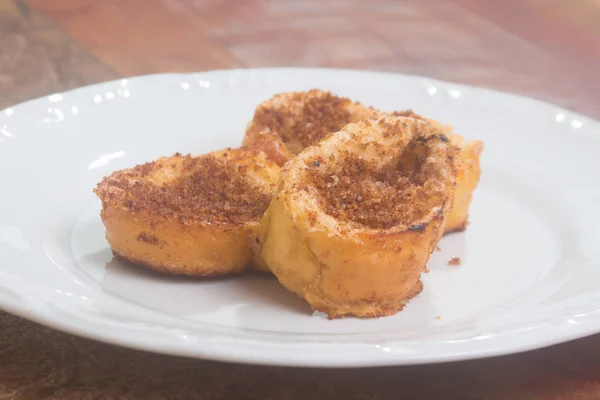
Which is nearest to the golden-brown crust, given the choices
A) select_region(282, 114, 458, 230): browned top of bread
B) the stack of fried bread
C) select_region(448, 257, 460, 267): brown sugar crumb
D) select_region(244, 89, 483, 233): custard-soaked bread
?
select_region(244, 89, 483, 233): custard-soaked bread

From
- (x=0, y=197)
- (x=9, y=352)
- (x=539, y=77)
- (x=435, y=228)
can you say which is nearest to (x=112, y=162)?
(x=0, y=197)

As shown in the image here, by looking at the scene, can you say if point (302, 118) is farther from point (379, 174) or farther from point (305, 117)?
point (379, 174)

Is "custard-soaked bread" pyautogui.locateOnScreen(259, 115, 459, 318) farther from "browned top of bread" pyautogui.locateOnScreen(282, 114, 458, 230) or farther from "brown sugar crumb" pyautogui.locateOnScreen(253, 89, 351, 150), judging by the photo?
"brown sugar crumb" pyautogui.locateOnScreen(253, 89, 351, 150)

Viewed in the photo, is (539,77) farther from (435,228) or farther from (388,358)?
(388,358)

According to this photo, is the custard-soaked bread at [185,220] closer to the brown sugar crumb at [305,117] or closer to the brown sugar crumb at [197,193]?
the brown sugar crumb at [197,193]

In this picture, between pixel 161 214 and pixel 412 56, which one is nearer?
pixel 161 214

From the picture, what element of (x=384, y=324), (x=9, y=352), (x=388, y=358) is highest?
(x=388, y=358)

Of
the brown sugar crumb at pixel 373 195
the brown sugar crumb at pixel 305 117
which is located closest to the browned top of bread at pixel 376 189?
the brown sugar crumb at pixel 373 195
